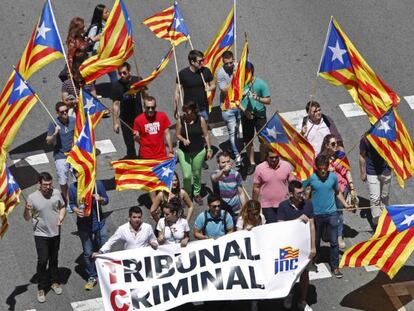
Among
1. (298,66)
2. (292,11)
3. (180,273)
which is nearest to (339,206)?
Result: (180,273)

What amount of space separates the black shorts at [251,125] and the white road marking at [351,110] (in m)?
2.27

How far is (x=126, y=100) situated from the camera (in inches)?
851

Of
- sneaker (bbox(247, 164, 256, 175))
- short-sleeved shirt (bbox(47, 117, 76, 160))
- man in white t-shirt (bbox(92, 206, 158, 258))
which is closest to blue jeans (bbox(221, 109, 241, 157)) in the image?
sneaker (bbox(247, 164, 256, 175))

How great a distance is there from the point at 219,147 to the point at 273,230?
A: 4.61m

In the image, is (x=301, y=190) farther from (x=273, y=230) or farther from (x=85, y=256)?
(x=85, y=256)

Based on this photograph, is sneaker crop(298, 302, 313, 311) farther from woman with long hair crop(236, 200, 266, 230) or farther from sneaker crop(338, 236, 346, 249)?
sneaker crop(338, 236, 346, 249)

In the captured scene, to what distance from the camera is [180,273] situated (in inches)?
719

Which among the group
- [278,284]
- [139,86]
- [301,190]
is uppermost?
[139,86]

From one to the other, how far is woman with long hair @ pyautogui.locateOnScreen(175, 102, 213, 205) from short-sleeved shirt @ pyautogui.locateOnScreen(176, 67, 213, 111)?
1.10m

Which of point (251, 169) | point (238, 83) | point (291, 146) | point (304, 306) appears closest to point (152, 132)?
point (238, 83)

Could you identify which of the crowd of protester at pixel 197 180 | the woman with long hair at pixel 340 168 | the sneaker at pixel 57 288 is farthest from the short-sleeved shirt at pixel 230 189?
the sneaker at pixel 57 288

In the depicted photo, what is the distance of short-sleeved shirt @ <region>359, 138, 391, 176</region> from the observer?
20.4 metres

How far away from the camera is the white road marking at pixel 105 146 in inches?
887

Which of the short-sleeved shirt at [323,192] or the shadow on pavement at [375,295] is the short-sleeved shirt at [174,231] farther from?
the shadow on pavement at [375,295]
